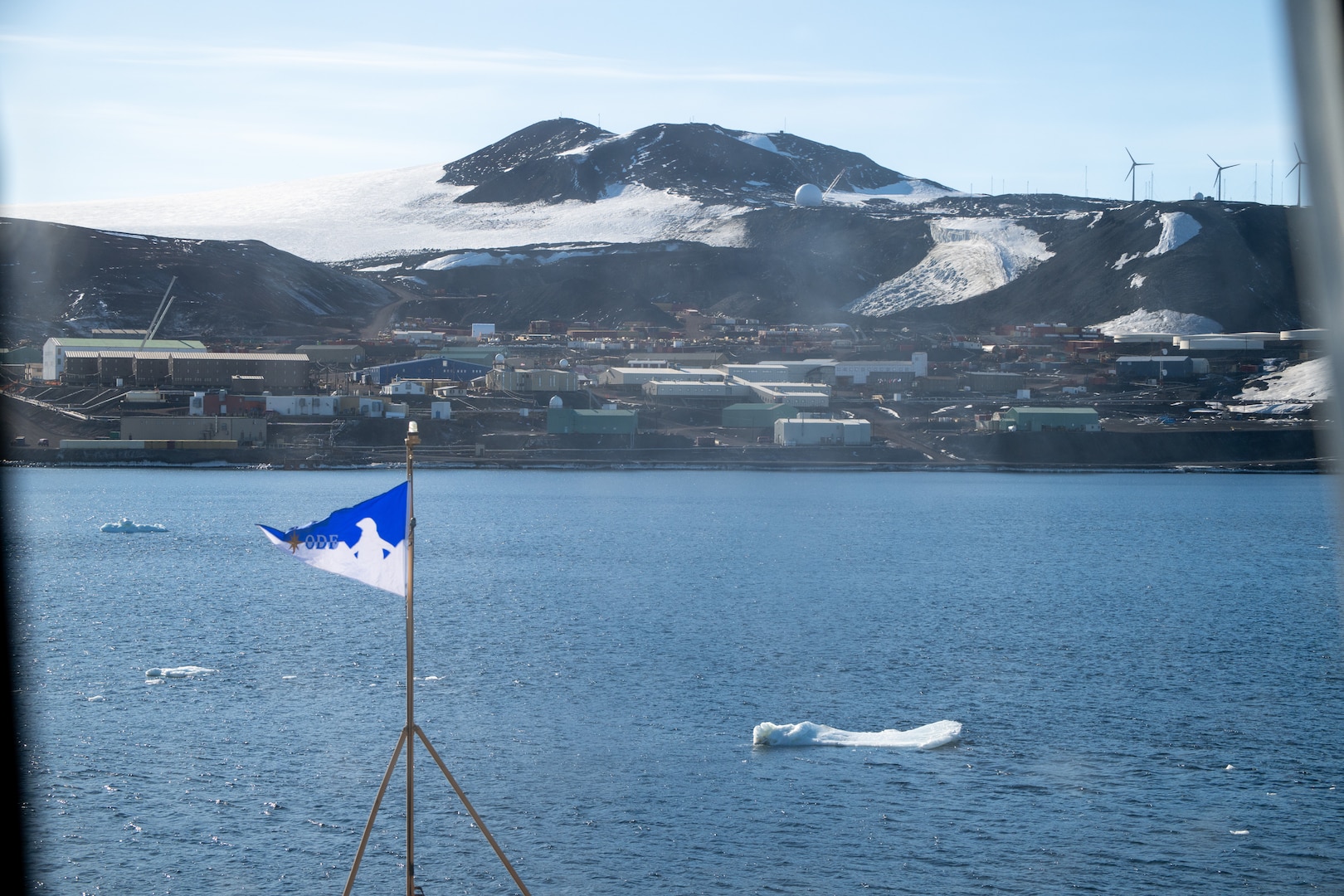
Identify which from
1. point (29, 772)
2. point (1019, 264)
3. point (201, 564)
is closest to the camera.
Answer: point (29, 772)

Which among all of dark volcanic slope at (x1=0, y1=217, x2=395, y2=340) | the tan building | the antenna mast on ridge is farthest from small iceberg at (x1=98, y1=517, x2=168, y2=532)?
dark volcanic slope at (x1=0, y1=217, x2=395, y2=340)

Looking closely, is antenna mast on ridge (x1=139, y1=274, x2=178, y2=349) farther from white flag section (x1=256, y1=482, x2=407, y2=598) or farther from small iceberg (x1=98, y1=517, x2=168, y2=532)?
white flag section (x1=256, y1=482, x2=407, y2=598)

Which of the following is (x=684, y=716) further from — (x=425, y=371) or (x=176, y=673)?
(x=425, y=371)

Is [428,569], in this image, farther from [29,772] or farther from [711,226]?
[711,226]

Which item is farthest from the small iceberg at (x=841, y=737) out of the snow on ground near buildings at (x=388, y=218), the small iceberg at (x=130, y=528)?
the snow on ground near buildings at (x=388, y=218)

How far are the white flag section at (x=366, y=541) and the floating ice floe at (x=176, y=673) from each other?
1288 centimetres

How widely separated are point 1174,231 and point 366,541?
96.6 meters

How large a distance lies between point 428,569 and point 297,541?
26.7 meters

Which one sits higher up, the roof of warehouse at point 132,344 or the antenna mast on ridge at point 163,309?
the antenna mast on ridge at point 163,309

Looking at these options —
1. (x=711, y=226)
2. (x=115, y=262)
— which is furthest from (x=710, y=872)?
(x=711, y=226)

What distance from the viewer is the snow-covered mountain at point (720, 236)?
3627 inches

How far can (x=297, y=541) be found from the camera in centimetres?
647

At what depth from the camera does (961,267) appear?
102 meters

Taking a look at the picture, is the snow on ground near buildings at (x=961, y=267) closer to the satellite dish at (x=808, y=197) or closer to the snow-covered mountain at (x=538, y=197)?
the satellite dish at (x=808, y=197)
